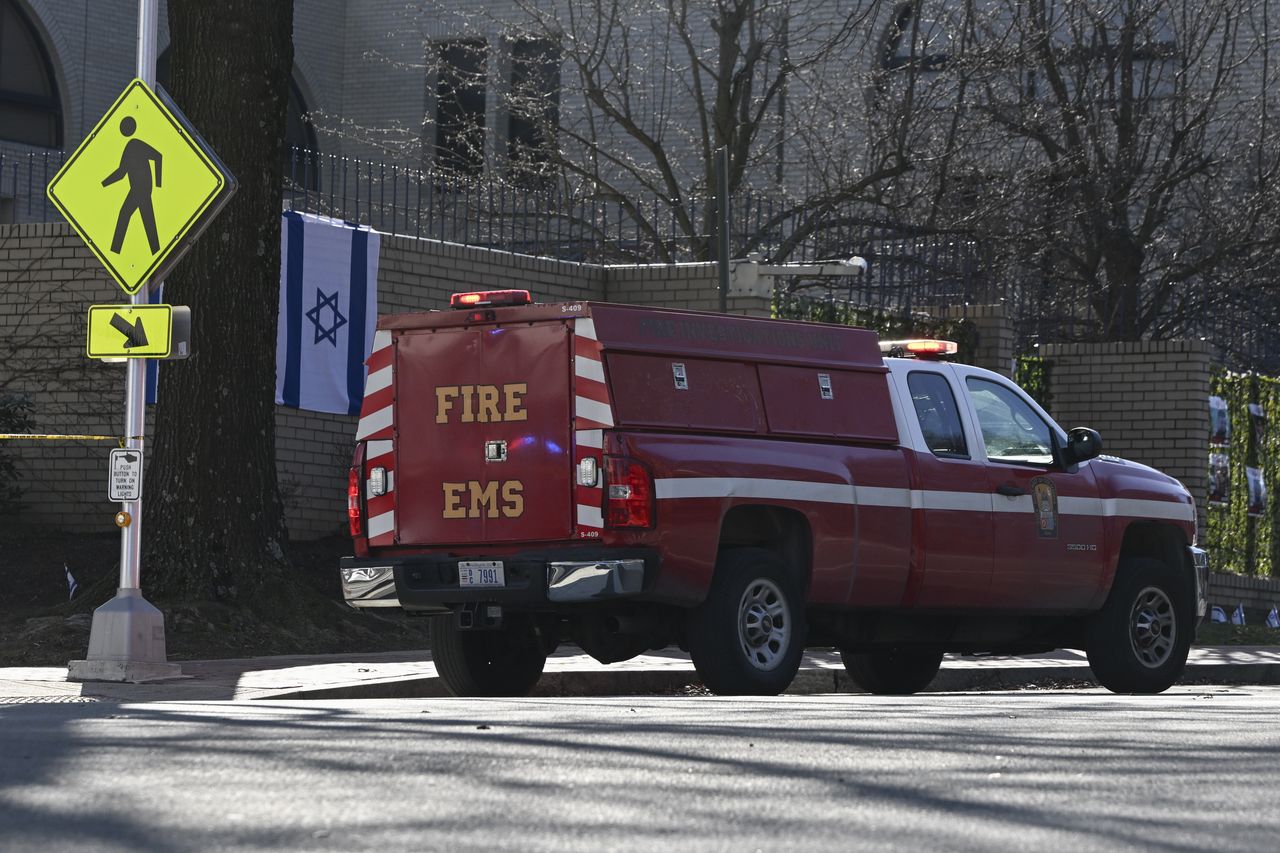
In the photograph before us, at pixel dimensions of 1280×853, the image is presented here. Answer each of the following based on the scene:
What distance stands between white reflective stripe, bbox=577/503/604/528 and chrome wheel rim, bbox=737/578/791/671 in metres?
0.87

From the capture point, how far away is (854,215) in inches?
973

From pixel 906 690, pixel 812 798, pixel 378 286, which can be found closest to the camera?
pixel 812 798

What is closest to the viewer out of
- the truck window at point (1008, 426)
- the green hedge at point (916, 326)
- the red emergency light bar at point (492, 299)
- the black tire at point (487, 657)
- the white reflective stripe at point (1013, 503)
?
the red emergency light bar at point (492, 299)

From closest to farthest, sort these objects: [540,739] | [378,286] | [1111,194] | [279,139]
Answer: [540,739], [279,139], [378,286], [1111,194]

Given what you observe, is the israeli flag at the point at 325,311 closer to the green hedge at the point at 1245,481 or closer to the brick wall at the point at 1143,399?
the brick wall at the point at 1143,399

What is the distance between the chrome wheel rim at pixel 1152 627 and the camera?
43.5ft

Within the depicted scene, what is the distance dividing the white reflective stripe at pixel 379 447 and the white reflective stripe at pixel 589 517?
1.29 m

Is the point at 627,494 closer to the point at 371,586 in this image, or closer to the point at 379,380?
the point at 371,586

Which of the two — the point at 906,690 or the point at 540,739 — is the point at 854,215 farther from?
the point at 540,739

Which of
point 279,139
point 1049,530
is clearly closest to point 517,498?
point 1049,530

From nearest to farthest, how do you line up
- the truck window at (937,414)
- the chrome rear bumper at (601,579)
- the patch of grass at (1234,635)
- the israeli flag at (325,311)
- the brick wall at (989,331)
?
the chrome rear bumper at (601,579)
the truck window at (937,414)
the israeli flag at (325,311)
the patch of grass at (1234,635)
the brick wall at (989,331)

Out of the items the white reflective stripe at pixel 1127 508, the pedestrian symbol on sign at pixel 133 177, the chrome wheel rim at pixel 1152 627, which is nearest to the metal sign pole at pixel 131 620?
the pedestrian symbol on sign at pixel 133 177

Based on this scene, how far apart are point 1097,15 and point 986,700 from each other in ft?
49.3

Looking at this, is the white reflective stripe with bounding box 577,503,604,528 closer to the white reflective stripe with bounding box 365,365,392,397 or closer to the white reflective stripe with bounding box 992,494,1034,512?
the white reflective stripe with bounding box 365,365,392,397
